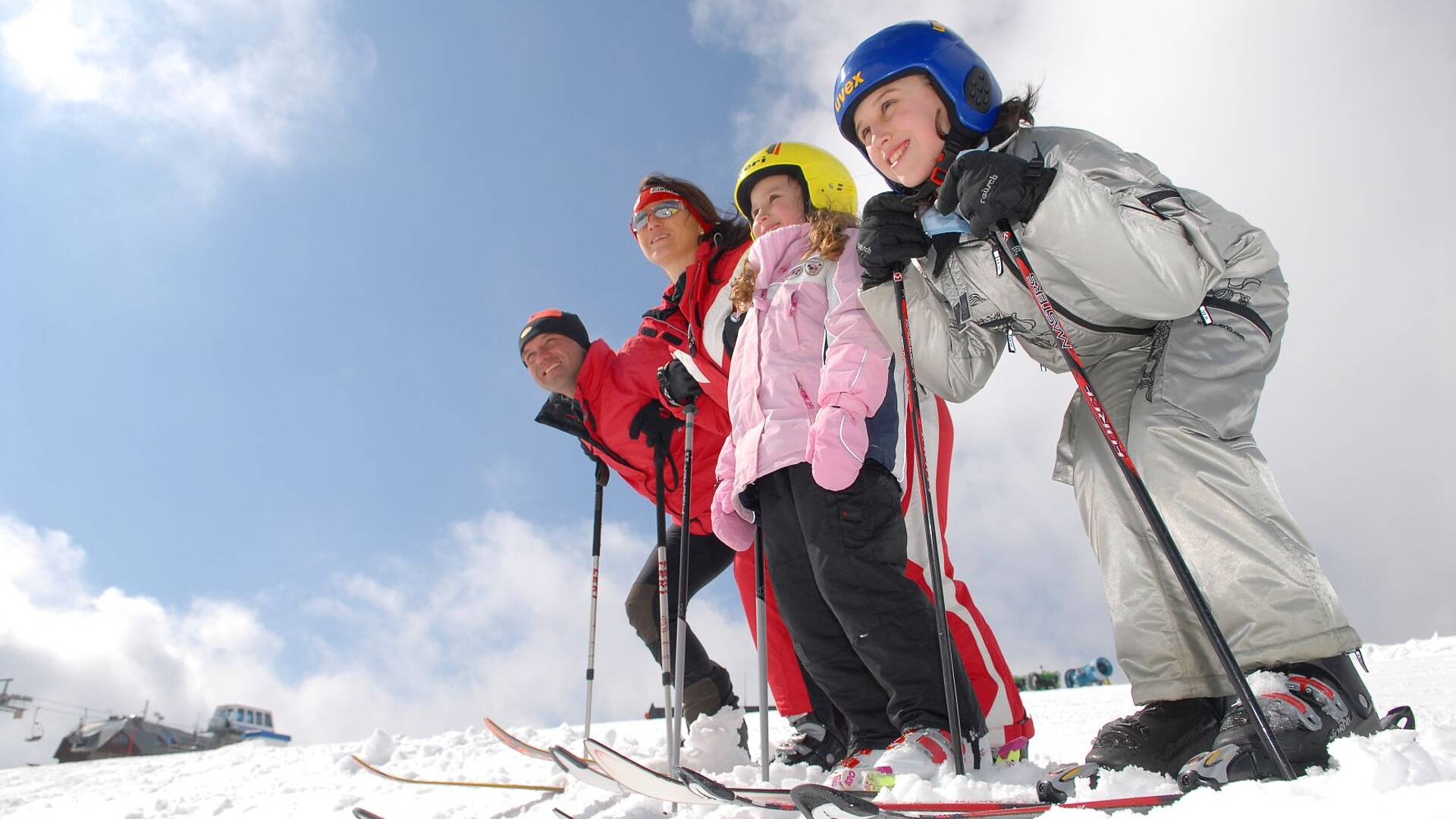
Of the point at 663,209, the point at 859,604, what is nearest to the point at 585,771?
the point at 859,604

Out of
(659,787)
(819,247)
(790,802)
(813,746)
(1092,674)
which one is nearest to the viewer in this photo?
(790,802)

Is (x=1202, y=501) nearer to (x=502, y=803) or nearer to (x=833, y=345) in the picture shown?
(x=833, y=345)

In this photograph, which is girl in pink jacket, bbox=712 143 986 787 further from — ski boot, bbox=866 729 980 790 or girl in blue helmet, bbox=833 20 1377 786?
girl in blue helmet, bbox=833 20 1377 786

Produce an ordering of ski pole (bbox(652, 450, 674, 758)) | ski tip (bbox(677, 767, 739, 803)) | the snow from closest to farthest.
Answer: the snow < ski tip (bbox(677, 767, 739, 803)) < ski pole (bbox(652, 450, 674, 758))

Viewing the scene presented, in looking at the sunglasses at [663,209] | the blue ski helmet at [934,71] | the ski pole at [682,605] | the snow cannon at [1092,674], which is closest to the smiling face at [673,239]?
the sunglasses at [663,209]

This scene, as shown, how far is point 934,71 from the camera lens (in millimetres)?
2795

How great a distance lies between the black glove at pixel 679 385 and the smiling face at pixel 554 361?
1.09m

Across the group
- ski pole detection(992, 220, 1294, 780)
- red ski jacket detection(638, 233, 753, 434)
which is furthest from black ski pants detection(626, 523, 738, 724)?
ski pole detection(992, 220, 1294, 780)

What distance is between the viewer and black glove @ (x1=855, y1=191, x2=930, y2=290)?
280 centimetres

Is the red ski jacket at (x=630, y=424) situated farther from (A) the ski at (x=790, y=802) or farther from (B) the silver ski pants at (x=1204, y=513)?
(B) the silver ski pants at (x=1204, y=513)

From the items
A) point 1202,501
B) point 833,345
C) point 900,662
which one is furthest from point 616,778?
point 1202,501

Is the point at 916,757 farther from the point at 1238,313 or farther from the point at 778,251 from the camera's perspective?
the point at 778,251

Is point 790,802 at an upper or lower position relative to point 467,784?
lower

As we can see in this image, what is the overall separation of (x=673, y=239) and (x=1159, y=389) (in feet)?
11.2
